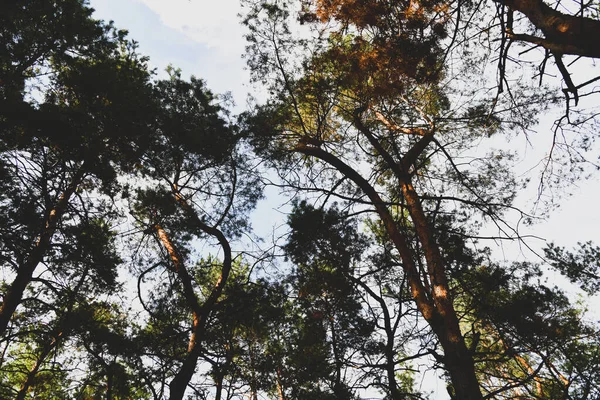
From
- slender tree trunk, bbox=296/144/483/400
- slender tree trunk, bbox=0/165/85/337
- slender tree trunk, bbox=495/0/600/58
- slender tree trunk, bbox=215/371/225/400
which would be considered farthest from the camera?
slender tree trunk, bbox=215/371/225/400

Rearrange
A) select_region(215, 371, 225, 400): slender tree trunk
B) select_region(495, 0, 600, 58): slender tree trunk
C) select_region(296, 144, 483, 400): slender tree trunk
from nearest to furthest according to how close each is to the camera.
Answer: select_region(495, 0, 600, 58): slender tree trunk < select_region(296, 144, 483, 400): slender tree trunk < select_region(215, 371, 225, 400): slender tree trunk

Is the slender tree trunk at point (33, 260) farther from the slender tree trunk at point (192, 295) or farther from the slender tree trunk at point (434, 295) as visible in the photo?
the slender tree trunk at point (434, 295)

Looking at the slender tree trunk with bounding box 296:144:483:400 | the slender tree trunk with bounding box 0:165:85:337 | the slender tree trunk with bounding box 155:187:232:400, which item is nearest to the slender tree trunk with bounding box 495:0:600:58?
the slender tree trunk with bounding box 296:144:483:400

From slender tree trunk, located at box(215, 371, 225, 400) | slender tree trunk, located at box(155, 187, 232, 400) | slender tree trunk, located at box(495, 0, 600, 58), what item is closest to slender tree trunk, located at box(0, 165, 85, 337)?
slender tree trunk, located at box(155, 187, 232, 400)

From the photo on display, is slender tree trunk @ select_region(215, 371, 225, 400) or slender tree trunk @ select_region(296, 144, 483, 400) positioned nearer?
slender tree trunk @ select_region(296, 144, 483, 400)

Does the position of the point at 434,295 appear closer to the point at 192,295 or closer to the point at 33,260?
the point at 192,295

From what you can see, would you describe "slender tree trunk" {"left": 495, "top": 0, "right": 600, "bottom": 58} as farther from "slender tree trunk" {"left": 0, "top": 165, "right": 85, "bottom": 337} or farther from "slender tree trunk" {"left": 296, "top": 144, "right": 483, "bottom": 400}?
"slender tree trunk" {"left": 0, "top": 165, "right": 85, "bottom": 337}

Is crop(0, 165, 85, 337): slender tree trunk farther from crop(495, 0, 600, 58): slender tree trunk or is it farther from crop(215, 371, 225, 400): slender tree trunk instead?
crop(495, 0, 600, 58): slender tree trunk

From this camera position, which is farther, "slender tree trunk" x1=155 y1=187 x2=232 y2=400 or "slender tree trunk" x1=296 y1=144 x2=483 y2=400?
"slender tree trunk" x1=155 y1=187 x2=232 y2=400

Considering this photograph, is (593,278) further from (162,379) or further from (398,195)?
(162,379)

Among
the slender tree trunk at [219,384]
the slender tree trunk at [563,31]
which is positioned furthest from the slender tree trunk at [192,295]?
the slender tree trunk at [563,31]

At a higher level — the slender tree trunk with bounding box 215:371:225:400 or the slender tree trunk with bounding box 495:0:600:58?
the slender tree trunk with bounding box 495:0:600:58

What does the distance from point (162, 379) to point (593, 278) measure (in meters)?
6.85

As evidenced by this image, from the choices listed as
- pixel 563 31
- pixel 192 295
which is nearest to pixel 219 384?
pixel 192 295
